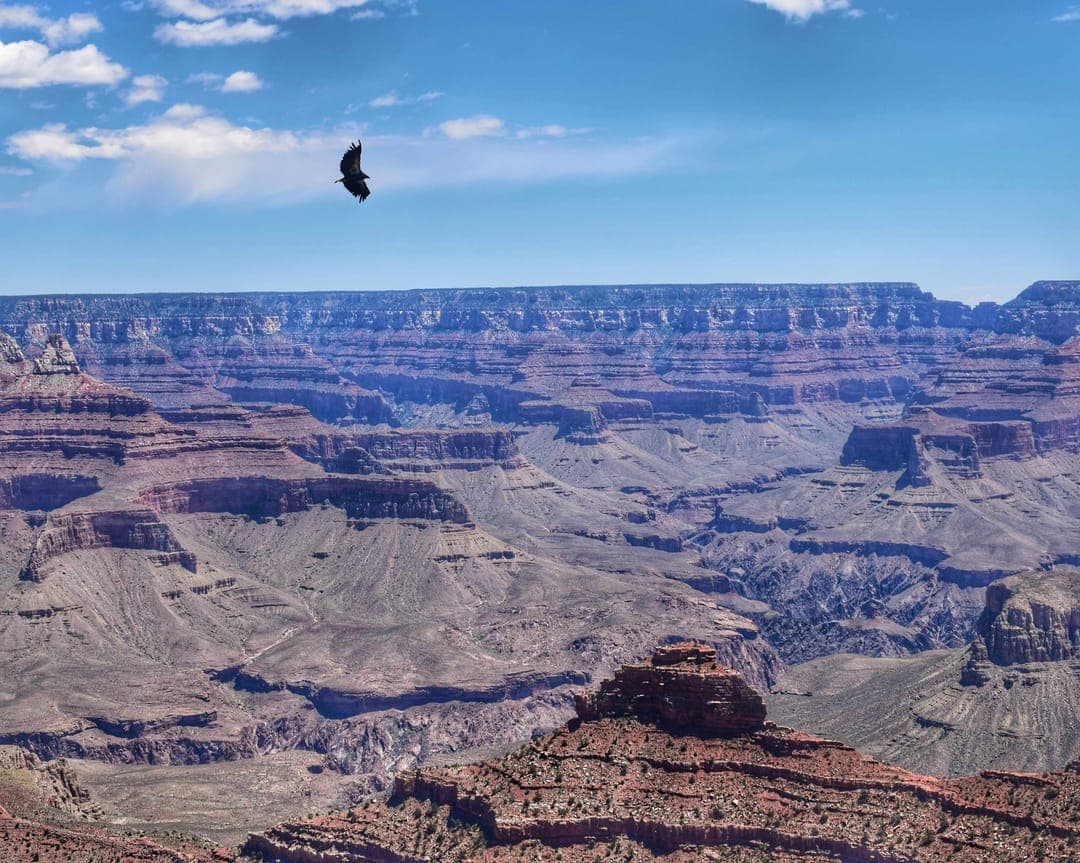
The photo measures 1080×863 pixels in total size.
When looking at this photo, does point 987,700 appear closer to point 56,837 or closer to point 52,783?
point 52,783

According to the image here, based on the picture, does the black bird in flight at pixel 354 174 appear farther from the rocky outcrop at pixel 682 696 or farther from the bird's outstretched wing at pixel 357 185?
the rocky outcrop at pixel 682 696

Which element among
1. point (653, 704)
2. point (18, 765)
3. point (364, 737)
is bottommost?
point (364, 737)

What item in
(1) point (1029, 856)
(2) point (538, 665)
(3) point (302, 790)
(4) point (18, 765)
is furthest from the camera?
(2) point (538, 665)

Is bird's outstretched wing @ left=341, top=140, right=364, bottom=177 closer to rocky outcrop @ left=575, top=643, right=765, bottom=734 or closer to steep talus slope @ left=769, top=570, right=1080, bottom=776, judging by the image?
rocky outcrop @ left=575, top=643, right=765, bottom=734

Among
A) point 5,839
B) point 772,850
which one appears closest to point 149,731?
point 5,839

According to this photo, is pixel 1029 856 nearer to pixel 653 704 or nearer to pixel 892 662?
pixel 653 704
